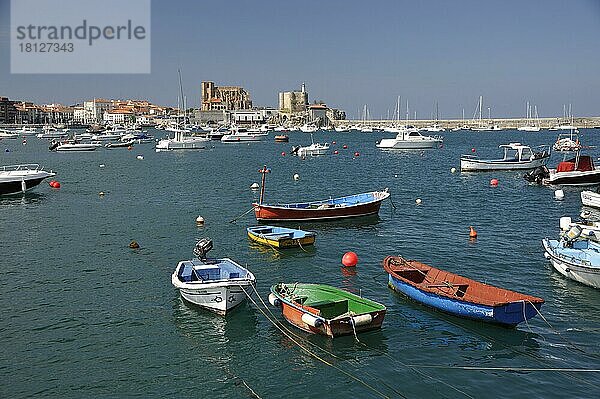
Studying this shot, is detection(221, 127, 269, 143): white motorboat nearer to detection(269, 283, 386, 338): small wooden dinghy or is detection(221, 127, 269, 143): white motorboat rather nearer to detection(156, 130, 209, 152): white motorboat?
detection(156, 130, 209, 152): white motorboat

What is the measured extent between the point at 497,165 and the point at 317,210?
Result: 35295 mm

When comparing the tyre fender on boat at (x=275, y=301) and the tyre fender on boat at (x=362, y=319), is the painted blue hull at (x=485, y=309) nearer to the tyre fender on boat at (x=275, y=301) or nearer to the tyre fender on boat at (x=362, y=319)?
the tyre fender on boat at (x=362, y=319)

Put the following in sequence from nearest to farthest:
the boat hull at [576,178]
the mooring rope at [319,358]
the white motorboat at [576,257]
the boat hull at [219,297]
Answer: the mooring rope at [319,358] < the boat hull at [219,297] < the white motorboat at [576,257] < the boat hull at [576,178]

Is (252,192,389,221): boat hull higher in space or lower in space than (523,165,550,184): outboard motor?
lower

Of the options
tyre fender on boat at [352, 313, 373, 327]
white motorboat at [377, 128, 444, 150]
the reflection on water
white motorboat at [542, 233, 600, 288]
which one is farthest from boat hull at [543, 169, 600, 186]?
white motorboat at [377, 128, 444, 150]

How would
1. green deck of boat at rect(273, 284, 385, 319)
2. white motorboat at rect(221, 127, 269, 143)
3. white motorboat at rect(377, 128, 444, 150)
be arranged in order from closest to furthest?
1. green deck of boat at rect(273, 284, 385, 319)
2. white motorboat at rect(377, 128, 444, 150)
3. white motorboat at rect(221, 127, 269, 143)

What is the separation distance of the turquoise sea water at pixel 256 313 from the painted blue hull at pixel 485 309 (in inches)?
11.9

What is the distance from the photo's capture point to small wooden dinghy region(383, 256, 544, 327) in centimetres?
1639

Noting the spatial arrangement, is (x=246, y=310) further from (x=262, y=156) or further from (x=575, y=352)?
(x=262, y=156)

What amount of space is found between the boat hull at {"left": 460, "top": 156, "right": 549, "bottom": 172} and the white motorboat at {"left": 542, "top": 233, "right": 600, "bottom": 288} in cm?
3990

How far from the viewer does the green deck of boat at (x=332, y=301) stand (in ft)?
55.2

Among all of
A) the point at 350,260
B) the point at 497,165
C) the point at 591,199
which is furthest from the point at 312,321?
the point at 497,165

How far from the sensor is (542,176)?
50.6 metres

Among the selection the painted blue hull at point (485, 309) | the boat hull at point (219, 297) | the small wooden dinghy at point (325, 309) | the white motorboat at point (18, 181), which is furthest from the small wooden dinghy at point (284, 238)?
the white motorboat at point (18, 181)
